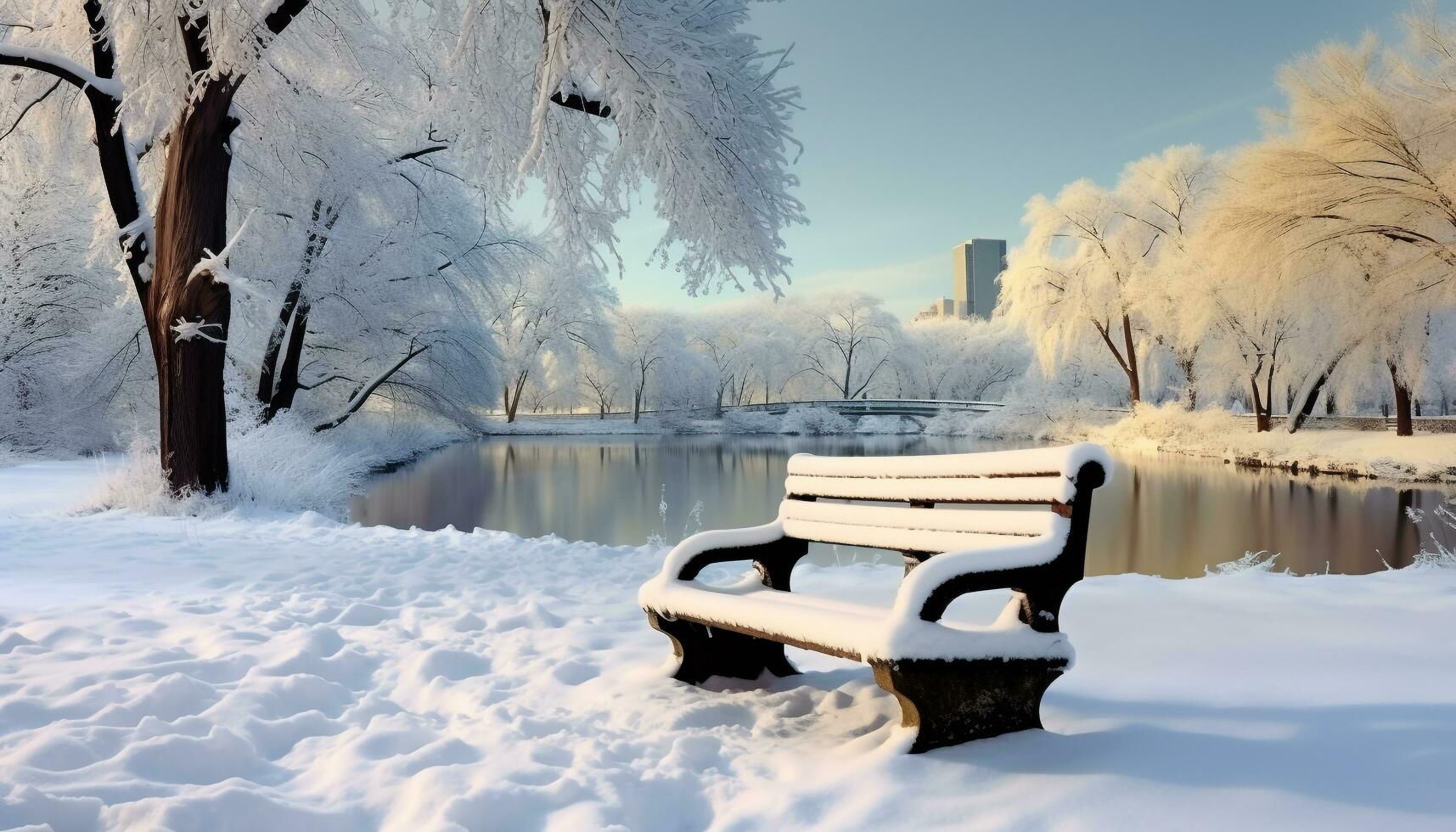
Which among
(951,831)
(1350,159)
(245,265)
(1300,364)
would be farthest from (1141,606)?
(1300,364)

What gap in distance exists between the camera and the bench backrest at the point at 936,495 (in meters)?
2.49

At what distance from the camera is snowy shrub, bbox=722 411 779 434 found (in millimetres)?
42000

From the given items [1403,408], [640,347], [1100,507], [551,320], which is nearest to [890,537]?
[1100,507]

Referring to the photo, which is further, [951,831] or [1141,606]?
[1141,606]

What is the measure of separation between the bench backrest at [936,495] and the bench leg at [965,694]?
1.15 ft

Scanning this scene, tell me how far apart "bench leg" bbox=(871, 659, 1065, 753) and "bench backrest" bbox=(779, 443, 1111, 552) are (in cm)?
35

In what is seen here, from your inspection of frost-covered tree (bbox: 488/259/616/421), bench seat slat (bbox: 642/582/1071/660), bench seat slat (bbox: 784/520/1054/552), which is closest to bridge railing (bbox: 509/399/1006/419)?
frost-covered tree (bbox: 488/259/616/421)

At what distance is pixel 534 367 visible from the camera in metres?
35.3

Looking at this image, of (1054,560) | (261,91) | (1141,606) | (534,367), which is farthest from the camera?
(534,367)

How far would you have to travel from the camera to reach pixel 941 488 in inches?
115

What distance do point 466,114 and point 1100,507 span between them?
35.0ft

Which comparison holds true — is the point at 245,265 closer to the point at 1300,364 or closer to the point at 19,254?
the point at 19,254

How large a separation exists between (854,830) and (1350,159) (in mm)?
15734

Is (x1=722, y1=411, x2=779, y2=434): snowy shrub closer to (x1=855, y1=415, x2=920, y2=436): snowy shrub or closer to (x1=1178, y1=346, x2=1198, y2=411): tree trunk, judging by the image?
(x1=855, y1=415, x2=920, y2=436): snowy shrub
